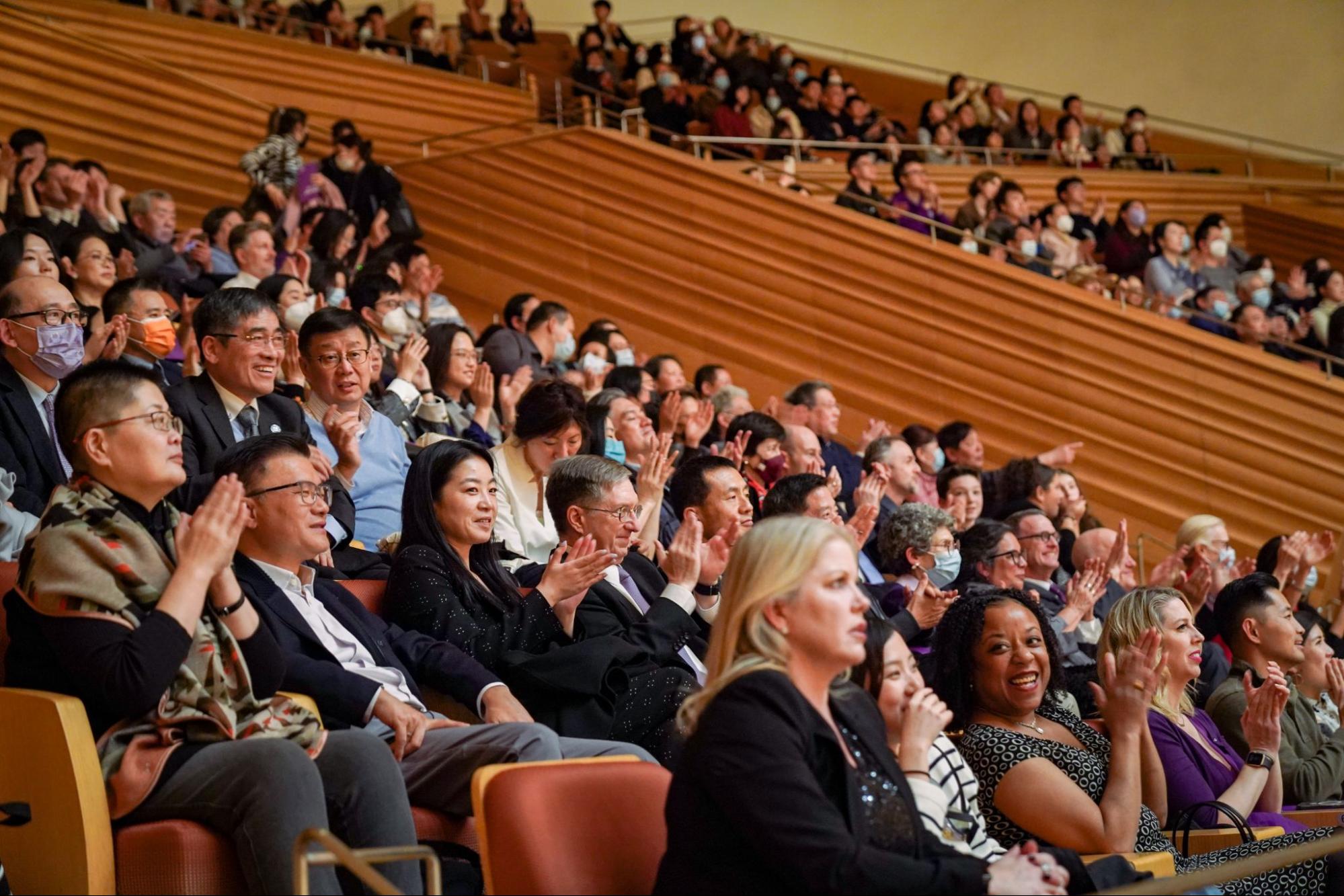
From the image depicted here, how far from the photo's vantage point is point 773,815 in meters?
1.70

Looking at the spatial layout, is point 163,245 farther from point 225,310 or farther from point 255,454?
point 255,454

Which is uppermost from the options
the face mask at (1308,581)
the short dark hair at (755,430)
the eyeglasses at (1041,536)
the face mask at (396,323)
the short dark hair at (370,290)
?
the short dark hair at (370,290)

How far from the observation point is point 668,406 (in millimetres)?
4785

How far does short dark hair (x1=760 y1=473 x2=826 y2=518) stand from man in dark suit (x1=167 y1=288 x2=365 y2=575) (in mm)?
1093

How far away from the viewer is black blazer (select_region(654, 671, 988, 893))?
1694mm

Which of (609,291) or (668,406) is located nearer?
(668,406)

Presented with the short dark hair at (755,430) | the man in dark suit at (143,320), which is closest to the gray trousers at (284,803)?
the man in dark suit at (143,320)

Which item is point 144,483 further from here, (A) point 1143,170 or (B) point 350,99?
(A) point 1143,170

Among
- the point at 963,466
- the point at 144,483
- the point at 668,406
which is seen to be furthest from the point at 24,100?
the point at 144,483

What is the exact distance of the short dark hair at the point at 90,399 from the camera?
2.27m

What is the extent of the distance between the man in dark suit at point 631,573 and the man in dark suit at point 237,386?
50 cm

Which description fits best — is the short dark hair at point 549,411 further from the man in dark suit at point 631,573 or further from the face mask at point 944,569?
the face mask at point 944,569

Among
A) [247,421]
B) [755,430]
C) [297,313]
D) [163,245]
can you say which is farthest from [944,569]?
[163,245]

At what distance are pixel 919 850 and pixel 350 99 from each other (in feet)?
26.3
